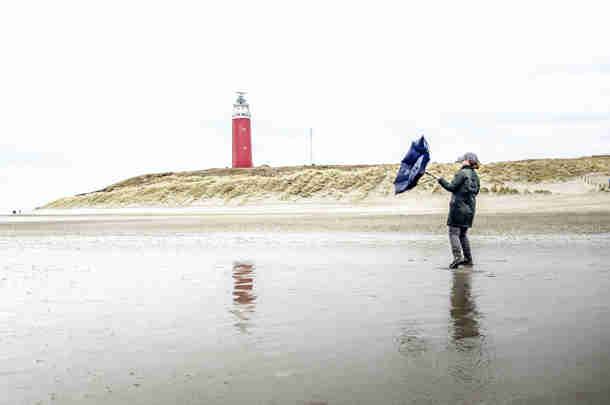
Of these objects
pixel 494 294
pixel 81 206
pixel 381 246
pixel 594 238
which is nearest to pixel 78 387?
pixel 494 294

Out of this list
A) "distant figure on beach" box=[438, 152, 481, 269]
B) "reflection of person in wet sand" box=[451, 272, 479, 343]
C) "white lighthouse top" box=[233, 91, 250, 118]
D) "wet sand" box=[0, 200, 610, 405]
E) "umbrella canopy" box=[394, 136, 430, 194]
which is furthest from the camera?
"white lighthouse top" box=[233, 91, 250, 118]

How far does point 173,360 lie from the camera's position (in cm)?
494

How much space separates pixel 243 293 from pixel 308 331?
2576mm

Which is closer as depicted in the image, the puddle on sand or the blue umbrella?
the puddle on sand

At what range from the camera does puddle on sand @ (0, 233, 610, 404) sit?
4.15m

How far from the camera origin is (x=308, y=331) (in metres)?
5.92

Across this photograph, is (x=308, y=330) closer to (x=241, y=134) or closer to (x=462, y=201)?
(x=462, y=201)

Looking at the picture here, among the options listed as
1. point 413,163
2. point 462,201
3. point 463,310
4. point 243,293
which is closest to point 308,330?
point 463,310

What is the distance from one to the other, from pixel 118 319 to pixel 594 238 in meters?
13.1

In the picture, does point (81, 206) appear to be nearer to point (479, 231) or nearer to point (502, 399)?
point (479, 231)

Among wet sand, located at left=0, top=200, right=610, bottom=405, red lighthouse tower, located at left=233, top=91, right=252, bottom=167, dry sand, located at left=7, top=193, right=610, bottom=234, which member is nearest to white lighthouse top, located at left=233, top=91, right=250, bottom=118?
red lighthouse tower, located at left=233, top=91, right=252, bottom=167

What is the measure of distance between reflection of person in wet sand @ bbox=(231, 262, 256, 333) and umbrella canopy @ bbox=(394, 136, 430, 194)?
3.04 metres

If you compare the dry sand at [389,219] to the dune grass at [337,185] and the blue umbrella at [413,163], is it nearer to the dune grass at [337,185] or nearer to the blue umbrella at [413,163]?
the dune grass at [337,185]

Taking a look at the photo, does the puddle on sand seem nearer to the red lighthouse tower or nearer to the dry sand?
the dry sand
